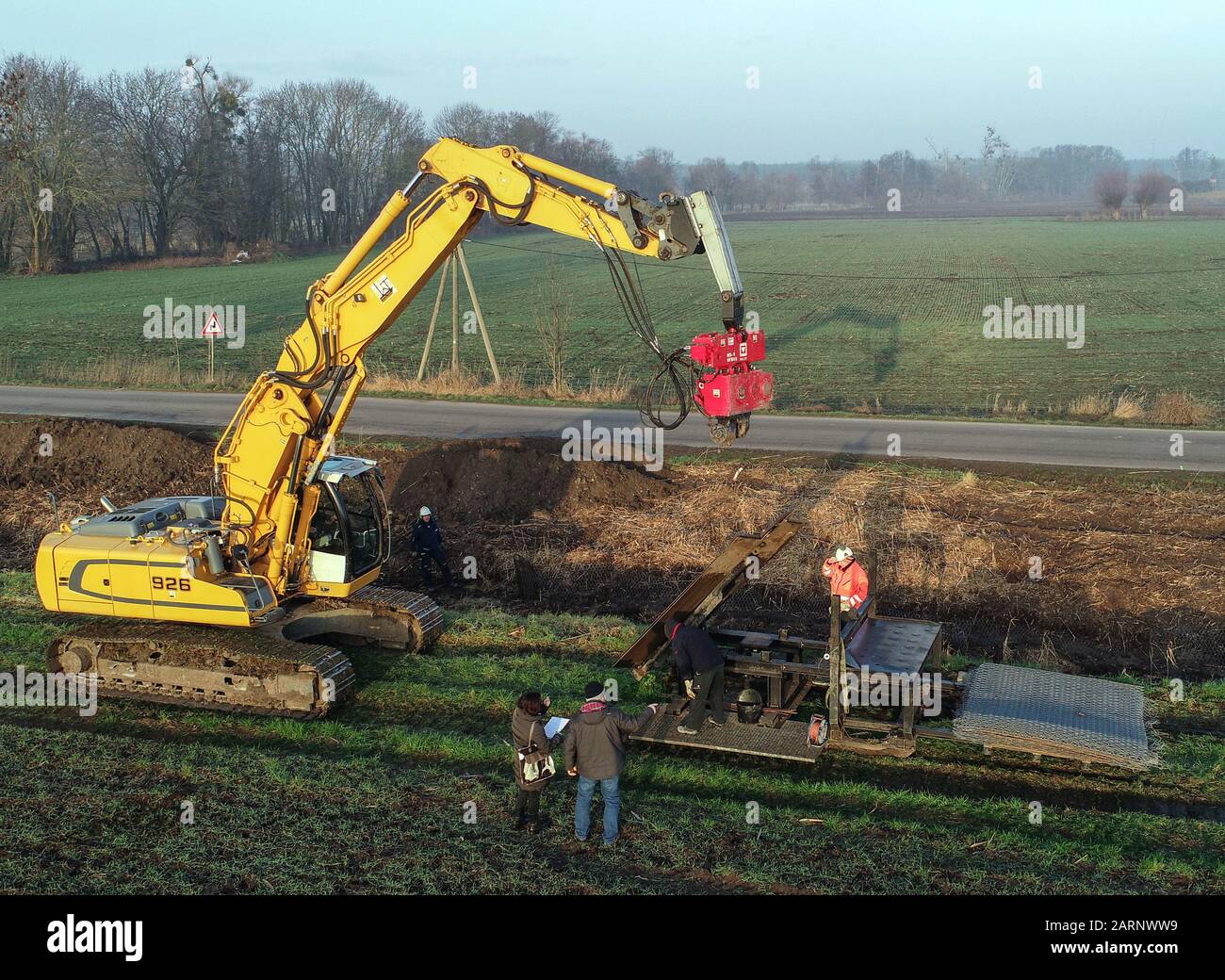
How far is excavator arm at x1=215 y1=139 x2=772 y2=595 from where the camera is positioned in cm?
1059

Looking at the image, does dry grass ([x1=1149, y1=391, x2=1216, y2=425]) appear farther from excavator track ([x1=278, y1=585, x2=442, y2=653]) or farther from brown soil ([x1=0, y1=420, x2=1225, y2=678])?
excavator track ([x1=278, y1=585, x2=442, y2=653])

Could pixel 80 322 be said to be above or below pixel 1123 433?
above

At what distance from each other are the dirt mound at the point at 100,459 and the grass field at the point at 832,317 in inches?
328

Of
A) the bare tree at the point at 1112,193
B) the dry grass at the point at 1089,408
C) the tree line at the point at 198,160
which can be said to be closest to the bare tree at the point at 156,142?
the tree line at the point at 198,160

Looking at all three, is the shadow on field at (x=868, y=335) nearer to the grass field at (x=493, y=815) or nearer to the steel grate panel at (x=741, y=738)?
the steel grate panel at (x=741, y=738)

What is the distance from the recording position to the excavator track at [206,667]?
1169 cm

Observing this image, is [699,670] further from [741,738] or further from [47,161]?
[47,161]

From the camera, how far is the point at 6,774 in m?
10.4

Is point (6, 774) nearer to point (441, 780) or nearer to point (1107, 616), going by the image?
point (441, 780)

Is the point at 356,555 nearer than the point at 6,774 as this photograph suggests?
No

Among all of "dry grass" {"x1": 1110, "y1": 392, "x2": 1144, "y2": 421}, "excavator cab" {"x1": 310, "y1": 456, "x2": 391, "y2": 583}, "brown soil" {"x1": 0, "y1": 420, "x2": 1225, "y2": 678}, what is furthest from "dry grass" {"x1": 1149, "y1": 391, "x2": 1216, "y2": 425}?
"excavator cab" {"x1": 310, "y1": 456, "x2": 391, "y2": 583}
